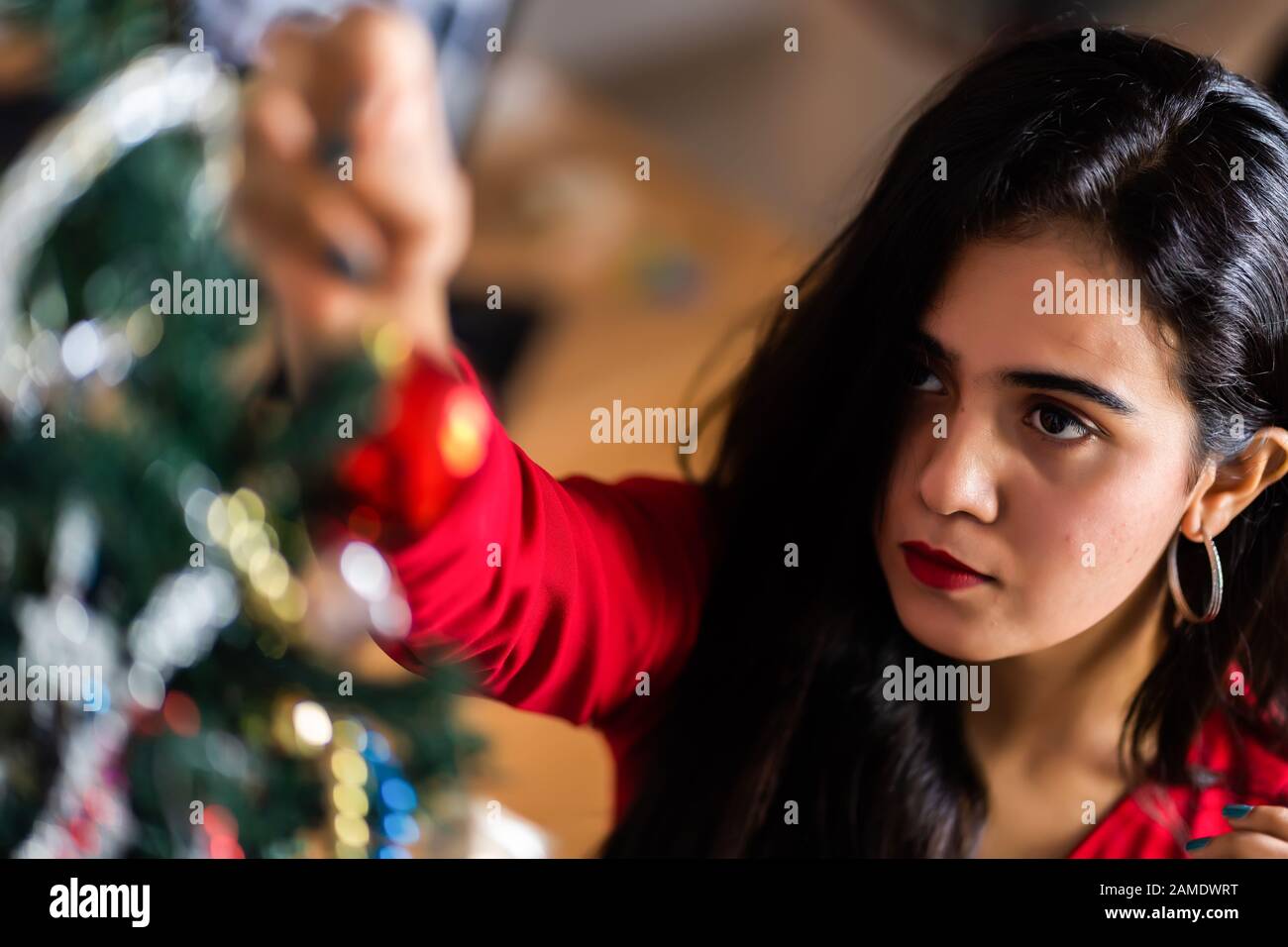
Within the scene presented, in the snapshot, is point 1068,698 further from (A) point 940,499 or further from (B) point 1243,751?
(A) point 940,499

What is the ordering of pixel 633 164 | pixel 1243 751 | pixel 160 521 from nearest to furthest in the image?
1. pixel 160 521
2. pixel 1243 751
3. pixel 633 164

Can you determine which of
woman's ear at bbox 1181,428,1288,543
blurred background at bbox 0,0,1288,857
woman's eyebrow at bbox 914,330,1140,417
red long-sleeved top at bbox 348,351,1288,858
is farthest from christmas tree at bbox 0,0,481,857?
woman's ear at bbox 1181,428,1288,543

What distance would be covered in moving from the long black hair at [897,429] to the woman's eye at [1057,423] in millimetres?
75

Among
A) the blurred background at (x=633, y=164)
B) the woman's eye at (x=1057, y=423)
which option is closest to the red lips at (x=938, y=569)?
the woman's eye at (x=1057, y=423)

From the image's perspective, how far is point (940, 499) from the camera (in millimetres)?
756

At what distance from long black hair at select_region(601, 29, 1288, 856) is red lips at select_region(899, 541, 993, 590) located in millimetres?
52

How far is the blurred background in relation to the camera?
95 centimetres

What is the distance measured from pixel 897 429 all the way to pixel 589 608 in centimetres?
26

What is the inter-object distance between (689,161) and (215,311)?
33.4 inches

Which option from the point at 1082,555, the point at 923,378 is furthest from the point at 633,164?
the point at 1082,555

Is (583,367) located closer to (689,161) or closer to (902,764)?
(689,161)

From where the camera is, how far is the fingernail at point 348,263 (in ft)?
2.13

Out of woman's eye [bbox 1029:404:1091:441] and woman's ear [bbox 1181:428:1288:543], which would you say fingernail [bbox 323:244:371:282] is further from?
woman's ear [bbox 1181:428:1288:543]
